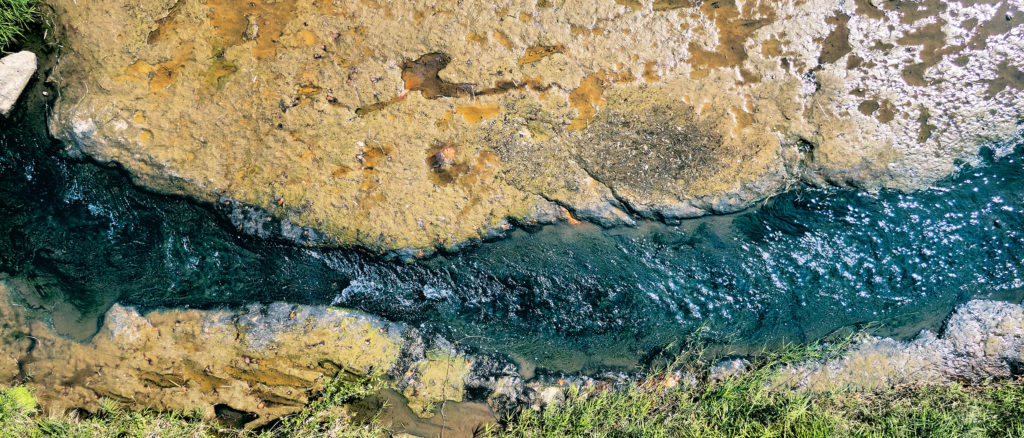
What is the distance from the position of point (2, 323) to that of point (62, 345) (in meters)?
0.31

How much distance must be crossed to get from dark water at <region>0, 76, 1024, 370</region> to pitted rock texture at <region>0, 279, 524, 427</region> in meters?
0.10

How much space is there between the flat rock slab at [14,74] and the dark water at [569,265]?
83mm

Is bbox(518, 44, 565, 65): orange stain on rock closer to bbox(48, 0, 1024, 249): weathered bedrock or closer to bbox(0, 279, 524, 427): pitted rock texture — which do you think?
bbox(48, 0, 1024, 249): weathered bedrock

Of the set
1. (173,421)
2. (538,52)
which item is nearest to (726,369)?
(538,52)

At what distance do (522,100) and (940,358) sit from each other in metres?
2.39

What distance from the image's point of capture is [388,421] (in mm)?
2812

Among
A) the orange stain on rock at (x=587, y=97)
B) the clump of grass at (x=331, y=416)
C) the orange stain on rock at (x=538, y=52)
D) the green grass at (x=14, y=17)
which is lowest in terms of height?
the clump of grass at (x=331, y=416)

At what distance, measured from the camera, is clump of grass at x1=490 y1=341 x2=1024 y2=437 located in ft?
8.88

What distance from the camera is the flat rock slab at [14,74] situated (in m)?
2.63

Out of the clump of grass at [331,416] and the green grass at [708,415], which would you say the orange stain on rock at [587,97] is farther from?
the clump of grass at [331,416]

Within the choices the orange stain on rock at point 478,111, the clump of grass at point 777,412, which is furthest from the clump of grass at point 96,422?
the orange stain on rock at point 478,111

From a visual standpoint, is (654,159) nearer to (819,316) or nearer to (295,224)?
(819,316)

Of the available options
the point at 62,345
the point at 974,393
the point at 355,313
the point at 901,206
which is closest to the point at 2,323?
the point at 62,345

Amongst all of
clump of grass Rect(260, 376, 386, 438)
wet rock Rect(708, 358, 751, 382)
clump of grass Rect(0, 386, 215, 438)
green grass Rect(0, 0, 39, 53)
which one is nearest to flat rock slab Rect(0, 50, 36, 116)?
green grass Rect(0, 0, 39, 53)
